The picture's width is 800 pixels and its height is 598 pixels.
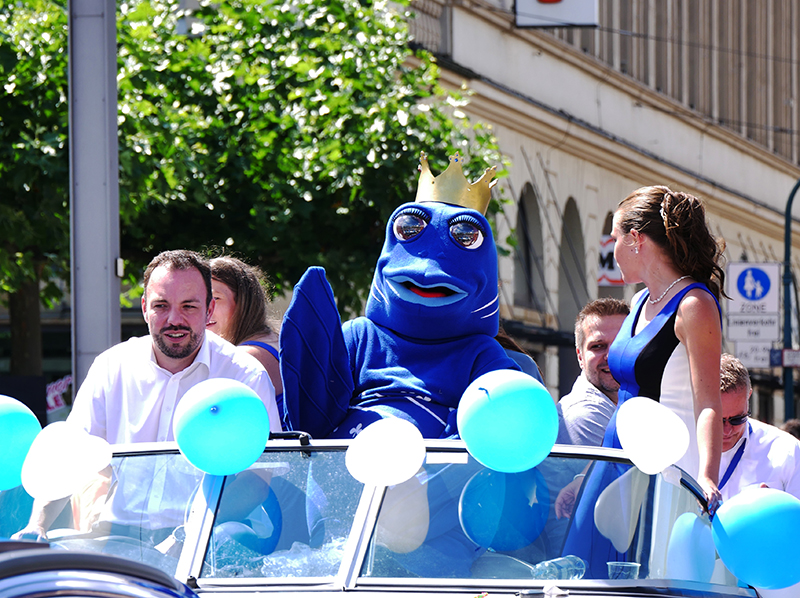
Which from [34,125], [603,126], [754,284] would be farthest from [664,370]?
[603,126]

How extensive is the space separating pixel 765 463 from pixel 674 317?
107 cm

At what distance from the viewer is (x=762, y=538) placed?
3.22m

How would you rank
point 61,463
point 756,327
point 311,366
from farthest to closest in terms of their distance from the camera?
point 756,327 → point 311,366 → point 61,463

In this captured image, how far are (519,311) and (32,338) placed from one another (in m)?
11.0

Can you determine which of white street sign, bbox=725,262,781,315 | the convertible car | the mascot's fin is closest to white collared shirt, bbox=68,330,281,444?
the mascot's fin

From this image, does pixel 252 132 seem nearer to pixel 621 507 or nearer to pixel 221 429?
pixel 221 429

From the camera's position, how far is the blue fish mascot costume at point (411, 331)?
179 inches

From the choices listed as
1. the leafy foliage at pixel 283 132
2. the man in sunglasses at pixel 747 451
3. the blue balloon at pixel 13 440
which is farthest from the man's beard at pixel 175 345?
the leafy foliage at pixel 283 132

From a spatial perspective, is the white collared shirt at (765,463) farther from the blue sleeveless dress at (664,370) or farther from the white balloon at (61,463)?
the white balloon at (61,463)

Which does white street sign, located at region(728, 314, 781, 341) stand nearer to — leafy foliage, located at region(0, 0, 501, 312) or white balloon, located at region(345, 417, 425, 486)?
leafy foliage, located at region(0, 0, 501, 312)

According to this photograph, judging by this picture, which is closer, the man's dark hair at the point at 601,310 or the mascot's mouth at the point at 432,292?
the mascot's mouth at the point at 432,292

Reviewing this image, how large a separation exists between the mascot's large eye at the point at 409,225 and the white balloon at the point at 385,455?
169 centimetres

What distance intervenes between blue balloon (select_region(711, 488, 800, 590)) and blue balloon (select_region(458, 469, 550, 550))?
49cm

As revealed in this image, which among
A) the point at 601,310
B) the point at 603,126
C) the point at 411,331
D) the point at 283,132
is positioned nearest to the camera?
the point at 411,331
